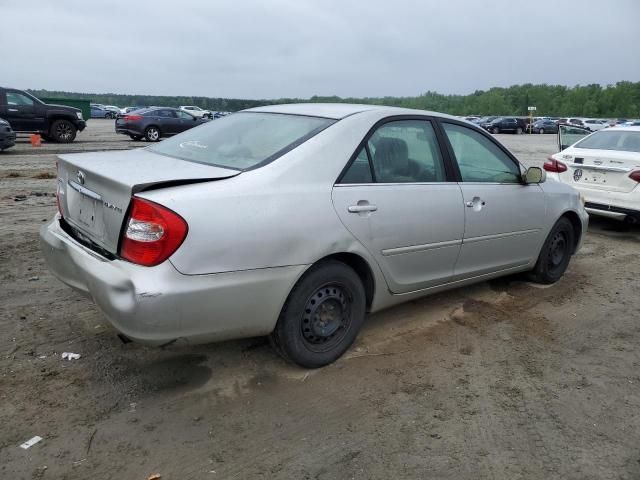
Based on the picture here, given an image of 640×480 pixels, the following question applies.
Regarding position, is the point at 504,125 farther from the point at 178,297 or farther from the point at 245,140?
the point at 178,297

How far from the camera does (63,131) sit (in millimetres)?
18344

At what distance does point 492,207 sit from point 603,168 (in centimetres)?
366

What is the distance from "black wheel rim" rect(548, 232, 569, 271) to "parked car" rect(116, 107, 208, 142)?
18953 mm

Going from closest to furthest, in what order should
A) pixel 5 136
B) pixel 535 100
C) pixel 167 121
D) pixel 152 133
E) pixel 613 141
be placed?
pixel 613 141
pixel 5 136
pixel 152 133
pixel 167 121
pixel 535 100

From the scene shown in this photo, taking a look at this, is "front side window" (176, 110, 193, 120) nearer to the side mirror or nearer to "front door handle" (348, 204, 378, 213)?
the side mirror

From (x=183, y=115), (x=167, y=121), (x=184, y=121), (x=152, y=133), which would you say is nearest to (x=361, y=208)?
(x=152, y=133)

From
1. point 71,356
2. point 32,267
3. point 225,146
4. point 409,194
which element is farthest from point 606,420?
point 32,267

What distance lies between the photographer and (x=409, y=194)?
3623 mm

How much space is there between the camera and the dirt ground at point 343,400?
2549 millimetres

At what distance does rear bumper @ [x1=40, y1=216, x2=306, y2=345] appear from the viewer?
2.64 m

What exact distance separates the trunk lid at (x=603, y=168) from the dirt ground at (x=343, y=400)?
2946mm

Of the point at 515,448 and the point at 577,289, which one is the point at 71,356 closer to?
the point at 515,448

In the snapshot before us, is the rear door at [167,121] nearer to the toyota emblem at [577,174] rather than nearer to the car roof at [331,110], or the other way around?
the toyota emblem at [577,174]

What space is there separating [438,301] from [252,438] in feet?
7.90
